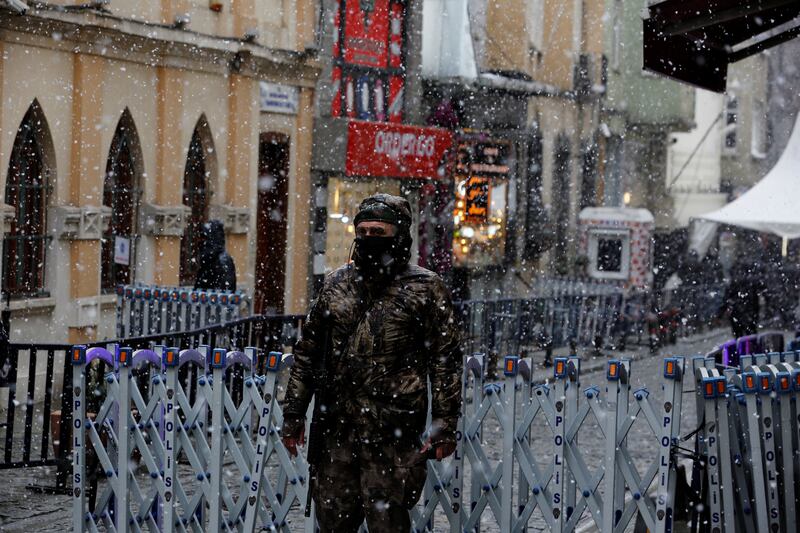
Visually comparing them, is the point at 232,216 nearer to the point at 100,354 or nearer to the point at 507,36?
the point at 507,36

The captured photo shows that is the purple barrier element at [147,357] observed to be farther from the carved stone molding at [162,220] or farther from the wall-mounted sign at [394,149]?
the wall-mounted sign at [394,149]

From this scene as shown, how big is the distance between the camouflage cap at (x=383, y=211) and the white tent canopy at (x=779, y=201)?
10795 millimetres

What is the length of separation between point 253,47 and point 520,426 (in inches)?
545

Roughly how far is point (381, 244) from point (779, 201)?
11.7m

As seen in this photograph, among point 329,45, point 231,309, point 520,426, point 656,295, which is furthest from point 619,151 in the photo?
point 520,426

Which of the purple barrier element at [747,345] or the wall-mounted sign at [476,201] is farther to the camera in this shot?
the wall-mounted sign at [476,201]

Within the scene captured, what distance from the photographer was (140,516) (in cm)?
771

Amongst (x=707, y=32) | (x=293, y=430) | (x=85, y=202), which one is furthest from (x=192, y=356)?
(x=85, y=202)

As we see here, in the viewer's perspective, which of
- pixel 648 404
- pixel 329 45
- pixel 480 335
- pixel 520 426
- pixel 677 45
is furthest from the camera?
pixel 329 45

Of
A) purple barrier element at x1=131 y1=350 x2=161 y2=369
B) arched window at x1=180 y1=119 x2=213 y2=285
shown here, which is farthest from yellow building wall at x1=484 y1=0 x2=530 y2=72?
purple barrier element at x1=131 y1=350 x2=161 y2=369

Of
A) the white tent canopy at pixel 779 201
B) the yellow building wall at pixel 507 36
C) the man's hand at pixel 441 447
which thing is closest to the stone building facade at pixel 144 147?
the white tent canopy at pixel 779 201

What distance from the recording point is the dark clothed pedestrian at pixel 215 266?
15820 millimetres

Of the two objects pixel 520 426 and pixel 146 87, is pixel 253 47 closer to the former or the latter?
pixel 146 87

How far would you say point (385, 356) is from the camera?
6648 mm
